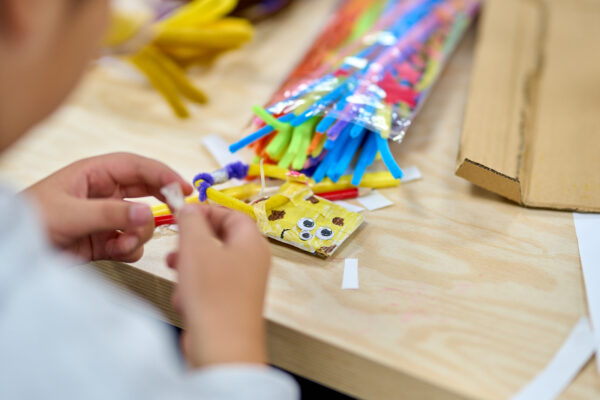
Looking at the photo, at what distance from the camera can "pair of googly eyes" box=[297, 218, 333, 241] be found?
58 cm

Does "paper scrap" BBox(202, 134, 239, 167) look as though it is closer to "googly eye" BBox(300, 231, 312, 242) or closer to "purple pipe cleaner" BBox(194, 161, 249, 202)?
"purple pipe cleaner" BBox(194, 161, 249, 202)

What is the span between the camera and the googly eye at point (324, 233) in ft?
1.91

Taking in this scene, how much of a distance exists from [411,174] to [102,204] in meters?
0.37

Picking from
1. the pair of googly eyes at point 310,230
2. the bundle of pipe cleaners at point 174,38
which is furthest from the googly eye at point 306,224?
the bundle of pipe cleaners at point 174,38

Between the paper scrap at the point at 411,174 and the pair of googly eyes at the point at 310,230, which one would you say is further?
the paper scrap at the point at 411,174

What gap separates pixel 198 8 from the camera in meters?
0.92

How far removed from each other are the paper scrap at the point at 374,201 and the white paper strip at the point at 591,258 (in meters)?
0.20

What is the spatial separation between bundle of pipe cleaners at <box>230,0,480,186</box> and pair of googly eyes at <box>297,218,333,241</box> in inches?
3.0

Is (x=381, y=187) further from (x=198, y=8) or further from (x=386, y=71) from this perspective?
(x=198, y=8)

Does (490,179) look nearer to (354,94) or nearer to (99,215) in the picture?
(354,94)

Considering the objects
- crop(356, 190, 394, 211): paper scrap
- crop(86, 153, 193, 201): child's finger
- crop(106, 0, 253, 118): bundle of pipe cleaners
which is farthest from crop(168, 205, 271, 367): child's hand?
crop(106, 0, 253, 118): bundle of pipe cleaners

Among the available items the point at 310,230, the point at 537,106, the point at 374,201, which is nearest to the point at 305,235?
the point at 310,230

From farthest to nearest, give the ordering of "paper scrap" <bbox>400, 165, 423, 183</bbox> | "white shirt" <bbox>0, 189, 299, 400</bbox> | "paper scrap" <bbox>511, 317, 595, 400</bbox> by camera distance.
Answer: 1. "paper scrap" <bbox>400, 165, 423, 183</bbox>
2. "paper scrap" <bbox>511, 317, 595, 400</bbox>
3. "white shirt" <bbox>0, 189, 299, 400</bbox>

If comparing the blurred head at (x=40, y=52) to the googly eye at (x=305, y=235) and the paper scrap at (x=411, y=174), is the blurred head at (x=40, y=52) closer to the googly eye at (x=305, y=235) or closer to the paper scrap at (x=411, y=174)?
the googly eye at (x=305, y=235)
